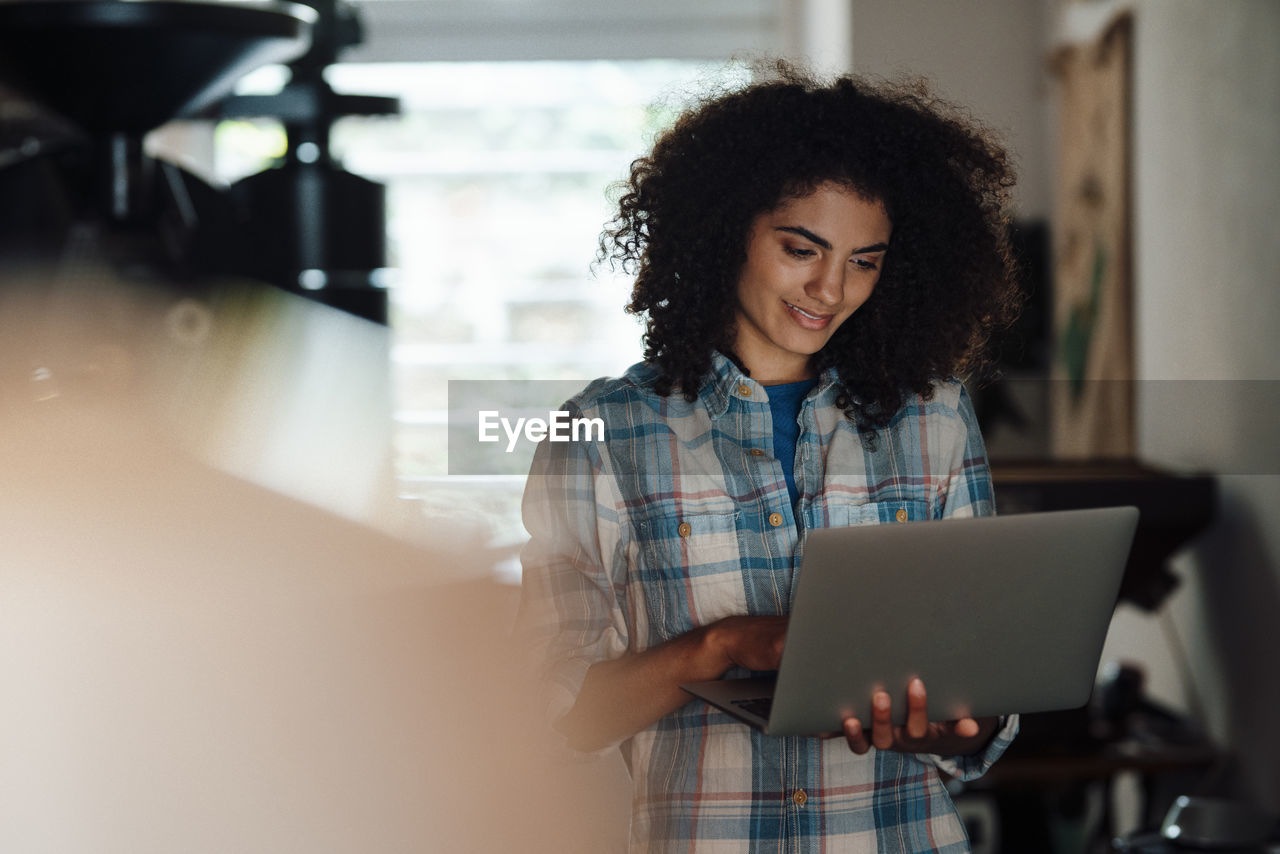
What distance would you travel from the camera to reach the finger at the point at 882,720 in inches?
23.7

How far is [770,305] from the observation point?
2.42 ft

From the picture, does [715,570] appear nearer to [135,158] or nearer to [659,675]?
[659,675]

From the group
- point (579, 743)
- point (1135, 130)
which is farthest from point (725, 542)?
point (1135, 130)

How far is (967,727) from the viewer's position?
2.09 feet

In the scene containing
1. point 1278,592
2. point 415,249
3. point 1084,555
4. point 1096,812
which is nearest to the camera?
point 1084,555

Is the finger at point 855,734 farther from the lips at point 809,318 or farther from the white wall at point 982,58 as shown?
the white wall at point 982,58

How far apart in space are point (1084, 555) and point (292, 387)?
0.39 meters

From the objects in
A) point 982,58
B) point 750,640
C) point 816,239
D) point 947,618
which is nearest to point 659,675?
point 750,640

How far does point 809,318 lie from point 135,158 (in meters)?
0.39

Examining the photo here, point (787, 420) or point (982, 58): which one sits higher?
point (982, 58)

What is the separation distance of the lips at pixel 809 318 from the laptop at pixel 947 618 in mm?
180

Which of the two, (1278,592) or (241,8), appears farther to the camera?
(1278,592)

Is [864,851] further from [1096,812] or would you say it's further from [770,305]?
[1096,812]

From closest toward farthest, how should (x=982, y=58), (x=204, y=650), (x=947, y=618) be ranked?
(x=204, y=650), (x=947, y=618), (x=982, y=58)
